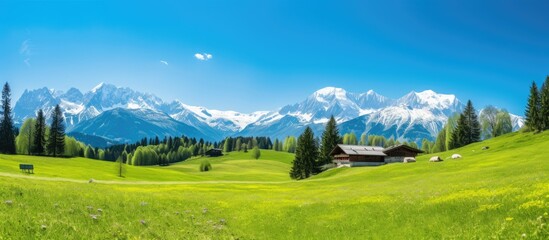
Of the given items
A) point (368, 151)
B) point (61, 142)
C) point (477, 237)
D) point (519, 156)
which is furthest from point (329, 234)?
point (61, 142)

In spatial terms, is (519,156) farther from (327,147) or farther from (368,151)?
(327,147)

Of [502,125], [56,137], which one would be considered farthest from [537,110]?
[56,137]

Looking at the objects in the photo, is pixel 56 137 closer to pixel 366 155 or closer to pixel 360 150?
pixel 360 150

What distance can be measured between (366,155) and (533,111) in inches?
1980

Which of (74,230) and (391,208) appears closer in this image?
(74,230)

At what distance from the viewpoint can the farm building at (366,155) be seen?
4301 inches

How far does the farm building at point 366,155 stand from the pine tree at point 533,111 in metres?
33.3

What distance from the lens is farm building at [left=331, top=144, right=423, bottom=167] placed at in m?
109

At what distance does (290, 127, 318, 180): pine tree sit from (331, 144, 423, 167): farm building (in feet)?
23.4

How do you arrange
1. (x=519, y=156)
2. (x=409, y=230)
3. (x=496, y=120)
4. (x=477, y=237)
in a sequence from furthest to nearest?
(x=496, y=120) → (x=519, y=156) → (x=409, y=230) → (x=477, y=237)

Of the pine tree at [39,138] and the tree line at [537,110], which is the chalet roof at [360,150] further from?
the pine tree at [39,138]

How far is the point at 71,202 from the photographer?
70.3 ft

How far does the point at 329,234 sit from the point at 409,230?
460 centimetres

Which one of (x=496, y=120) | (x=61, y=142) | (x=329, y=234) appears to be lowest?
(x=329, y=234)
